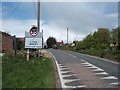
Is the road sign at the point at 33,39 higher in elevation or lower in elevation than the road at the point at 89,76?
higher

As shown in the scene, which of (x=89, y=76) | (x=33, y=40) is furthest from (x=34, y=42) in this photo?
(x=89, y=76)

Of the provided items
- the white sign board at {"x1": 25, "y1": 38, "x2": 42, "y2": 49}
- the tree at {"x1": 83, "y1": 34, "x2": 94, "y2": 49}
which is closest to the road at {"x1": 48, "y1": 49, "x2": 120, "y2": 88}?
the white sign board at {"x1": 25, "y1": 38, "x2": 42, "y2": 49}

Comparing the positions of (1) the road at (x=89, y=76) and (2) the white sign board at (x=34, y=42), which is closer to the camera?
(1) the road at (x=89, y=76)

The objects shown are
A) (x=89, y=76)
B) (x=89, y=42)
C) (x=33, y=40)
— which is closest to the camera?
(x=89, y=76)

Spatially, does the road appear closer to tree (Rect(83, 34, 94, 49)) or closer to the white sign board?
the white sign board

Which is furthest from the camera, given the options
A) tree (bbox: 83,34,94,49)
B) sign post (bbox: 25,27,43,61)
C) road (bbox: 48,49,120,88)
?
tree (bbox: 83,34,94,49)

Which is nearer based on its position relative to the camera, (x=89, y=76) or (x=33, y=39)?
(x=89, y=76)

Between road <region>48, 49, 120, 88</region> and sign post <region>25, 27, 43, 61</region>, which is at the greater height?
sign post <region>25, 27, 43, 61</region>

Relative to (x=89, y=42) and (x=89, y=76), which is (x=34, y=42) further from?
(x=89, y=42)

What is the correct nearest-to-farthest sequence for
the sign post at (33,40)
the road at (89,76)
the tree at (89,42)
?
the road at (89,76) → the sign post at (33,40) → the tree at (89,42)

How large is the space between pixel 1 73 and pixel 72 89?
12.6 ft

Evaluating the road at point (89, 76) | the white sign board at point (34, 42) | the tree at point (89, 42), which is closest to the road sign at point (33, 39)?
the white sign board at point (34, 42)

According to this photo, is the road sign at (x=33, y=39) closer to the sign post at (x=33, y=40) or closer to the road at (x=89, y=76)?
the sign post at (x=33, y=40)

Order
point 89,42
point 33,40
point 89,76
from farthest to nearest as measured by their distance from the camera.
Result: point 89,42
point 33,40
point 89,76
